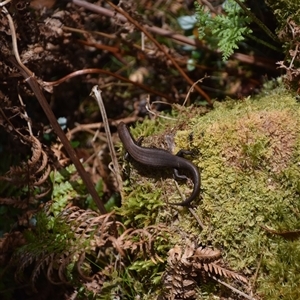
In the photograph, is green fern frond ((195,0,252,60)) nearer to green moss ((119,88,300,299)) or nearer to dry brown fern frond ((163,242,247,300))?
green moss ((119,88,300,299))

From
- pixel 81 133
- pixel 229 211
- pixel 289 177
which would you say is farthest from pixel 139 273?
pixel 81 133

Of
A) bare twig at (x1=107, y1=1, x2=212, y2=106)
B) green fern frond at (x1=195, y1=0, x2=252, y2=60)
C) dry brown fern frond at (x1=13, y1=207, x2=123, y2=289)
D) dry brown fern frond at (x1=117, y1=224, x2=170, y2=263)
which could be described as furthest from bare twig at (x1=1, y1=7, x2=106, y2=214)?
green fern frond at (x1=195, y1=0, x2=252, y2=60)

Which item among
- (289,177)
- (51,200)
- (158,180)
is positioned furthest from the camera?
(51,200)

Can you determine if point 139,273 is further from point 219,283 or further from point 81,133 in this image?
point 81,133

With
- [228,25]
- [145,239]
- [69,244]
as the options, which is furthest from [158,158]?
[228,25]

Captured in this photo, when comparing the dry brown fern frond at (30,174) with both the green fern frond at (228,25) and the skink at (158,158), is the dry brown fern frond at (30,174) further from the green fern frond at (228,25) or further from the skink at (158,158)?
the green fern frond at (228,25)

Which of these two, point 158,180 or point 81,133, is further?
point 81,133

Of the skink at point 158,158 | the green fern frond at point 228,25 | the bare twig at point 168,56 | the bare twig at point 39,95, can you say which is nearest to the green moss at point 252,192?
the skink at point 158,158
